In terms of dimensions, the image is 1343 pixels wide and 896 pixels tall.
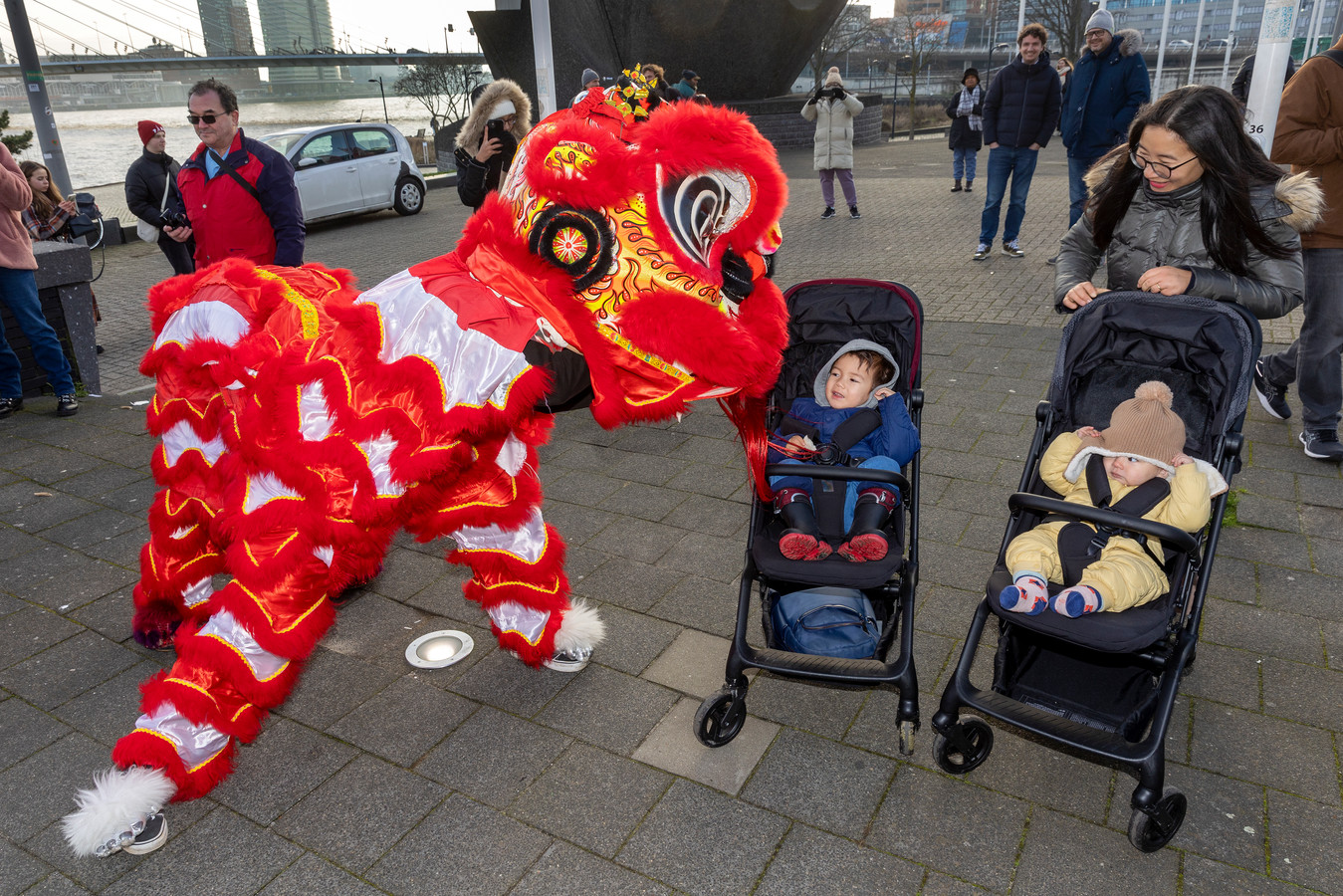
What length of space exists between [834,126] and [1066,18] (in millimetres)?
33273

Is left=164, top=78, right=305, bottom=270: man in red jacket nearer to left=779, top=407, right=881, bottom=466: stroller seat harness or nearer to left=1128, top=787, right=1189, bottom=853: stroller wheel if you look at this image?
left=779, top=407, right=881, bottom=466: stroller seat harness

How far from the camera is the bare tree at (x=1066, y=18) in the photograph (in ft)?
108

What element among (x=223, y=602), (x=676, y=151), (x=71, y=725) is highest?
(x=676, y=151)

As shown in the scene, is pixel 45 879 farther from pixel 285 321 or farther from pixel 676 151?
pixel 676 151

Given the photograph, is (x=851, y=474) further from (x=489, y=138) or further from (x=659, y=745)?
(x=489, y=138)

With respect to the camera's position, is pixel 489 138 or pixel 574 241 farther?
pixel 489 138

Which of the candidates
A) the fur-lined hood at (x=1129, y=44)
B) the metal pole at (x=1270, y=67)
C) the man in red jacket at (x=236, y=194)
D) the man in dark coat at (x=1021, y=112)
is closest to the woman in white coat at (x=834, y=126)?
the man in dark coat at (x=1021, y=112)

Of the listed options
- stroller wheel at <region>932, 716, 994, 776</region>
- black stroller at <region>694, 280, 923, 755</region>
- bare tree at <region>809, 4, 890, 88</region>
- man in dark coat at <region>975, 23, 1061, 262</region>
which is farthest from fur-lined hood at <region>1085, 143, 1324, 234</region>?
bare tree at <region>809, 4, 890, 88</region>

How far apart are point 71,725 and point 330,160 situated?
40.5 ft

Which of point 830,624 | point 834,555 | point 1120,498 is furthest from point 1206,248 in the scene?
point 830,624

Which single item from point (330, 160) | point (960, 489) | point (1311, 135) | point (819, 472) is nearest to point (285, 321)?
point (819, 472)

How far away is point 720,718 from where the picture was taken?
9.00ft

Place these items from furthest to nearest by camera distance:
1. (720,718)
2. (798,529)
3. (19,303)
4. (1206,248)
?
(19,303) < (1206,248) < (798,529) < (720,718)

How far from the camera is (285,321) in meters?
2.44
